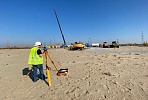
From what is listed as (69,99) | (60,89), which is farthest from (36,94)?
(69,99)

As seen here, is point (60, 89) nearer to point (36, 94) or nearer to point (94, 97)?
point (36, 94)

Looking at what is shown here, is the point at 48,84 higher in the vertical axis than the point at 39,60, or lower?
lower

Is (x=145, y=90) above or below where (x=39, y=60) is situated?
below

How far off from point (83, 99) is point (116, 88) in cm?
157

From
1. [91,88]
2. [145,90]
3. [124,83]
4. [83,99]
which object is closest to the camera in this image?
[83,99]

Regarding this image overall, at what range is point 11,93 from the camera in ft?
17.8

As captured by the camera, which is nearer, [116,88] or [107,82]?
[116,88]

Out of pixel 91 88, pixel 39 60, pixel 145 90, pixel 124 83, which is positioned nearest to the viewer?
pixel 145 90

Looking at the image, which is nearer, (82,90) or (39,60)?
(82,90)

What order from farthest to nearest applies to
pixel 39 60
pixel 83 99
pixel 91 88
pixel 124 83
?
1. pixel 39 60
2. pixel 124 83
3. pixel 91 88
4. pixel 83 99

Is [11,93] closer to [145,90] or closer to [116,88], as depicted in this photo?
[116,88]

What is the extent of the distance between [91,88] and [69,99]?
1.22m

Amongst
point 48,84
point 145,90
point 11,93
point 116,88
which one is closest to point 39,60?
point 48,84

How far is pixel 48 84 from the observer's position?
6254mm
